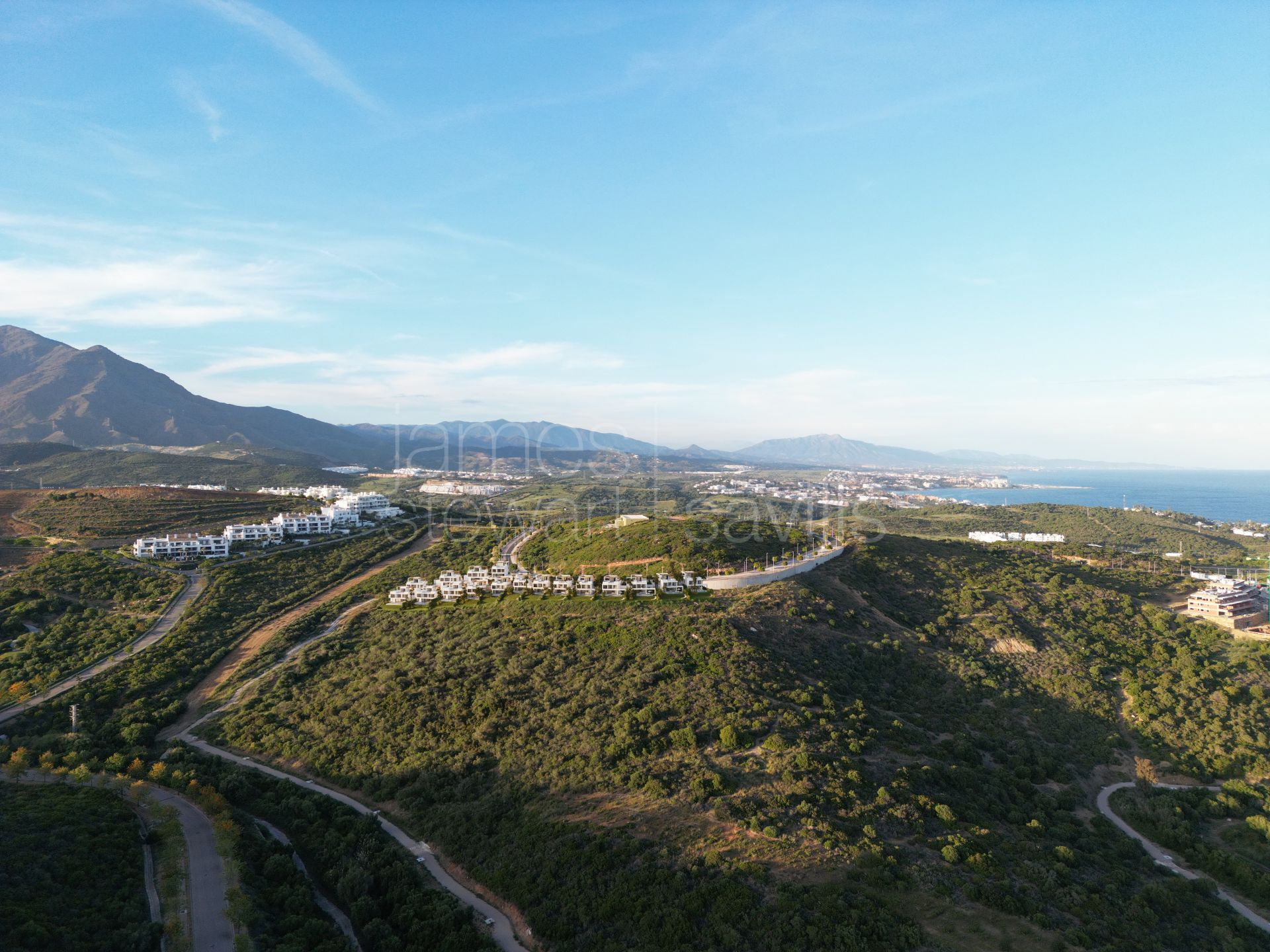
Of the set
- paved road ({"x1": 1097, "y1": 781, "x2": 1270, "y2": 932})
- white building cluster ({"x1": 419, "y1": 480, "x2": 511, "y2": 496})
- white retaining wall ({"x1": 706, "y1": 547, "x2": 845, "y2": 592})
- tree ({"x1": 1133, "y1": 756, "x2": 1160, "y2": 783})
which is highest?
white retaining wall ({"x1": 706, "y1": 547, "x2": 845, "y2": 592})

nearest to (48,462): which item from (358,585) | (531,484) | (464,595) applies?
(531,484)

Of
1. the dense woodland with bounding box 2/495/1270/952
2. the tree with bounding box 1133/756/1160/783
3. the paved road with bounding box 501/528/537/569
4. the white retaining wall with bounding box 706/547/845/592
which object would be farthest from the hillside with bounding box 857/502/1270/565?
the tree with bounding box 1133/756/1160/783

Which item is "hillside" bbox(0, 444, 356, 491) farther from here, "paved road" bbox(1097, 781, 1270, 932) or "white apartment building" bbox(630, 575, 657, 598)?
"paved road" bbox(1097, 781, 1270, 932)

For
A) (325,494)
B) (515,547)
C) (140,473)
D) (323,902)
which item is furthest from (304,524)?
(140,473)

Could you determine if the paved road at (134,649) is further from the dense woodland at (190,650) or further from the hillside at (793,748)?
the hillside at (793,748)

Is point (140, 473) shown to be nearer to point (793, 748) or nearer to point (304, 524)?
point (304, 524)

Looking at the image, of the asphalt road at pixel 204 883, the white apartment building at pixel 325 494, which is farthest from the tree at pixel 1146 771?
the white apartment building at pixel 325 494
